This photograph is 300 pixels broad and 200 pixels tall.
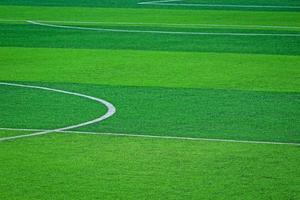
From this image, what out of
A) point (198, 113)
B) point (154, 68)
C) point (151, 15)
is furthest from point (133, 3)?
point (198, 113)

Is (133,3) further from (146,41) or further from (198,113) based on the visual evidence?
(198,113)

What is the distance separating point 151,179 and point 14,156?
1.44 meters

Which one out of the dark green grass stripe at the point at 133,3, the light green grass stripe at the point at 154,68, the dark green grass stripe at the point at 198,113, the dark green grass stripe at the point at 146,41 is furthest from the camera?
the dark green grass stripe at the point at 133,3

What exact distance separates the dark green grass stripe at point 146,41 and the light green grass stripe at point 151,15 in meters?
2.62

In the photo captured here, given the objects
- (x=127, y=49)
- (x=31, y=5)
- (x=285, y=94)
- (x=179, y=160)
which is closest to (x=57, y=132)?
(x=179, y=160)

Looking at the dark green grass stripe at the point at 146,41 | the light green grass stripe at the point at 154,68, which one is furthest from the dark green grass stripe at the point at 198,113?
the dark green grass stripe at the point at 146,41

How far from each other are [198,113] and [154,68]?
3932 mm

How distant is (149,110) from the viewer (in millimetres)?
10602

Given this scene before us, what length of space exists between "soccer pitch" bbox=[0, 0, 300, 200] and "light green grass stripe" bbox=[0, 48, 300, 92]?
0.05ft

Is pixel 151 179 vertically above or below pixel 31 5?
above

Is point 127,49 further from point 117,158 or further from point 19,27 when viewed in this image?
point 117,158

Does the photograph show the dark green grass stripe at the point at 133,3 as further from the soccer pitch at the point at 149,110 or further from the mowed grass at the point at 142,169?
the mowed grass at the point at 142,169

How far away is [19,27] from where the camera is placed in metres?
19.7

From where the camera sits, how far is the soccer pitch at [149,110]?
25.0ft
